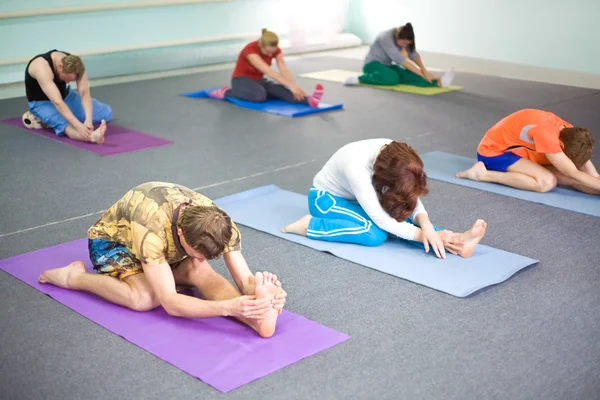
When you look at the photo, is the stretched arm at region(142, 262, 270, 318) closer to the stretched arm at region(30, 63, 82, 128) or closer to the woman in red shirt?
the stretched arm at region(30, 63, 82, 128)

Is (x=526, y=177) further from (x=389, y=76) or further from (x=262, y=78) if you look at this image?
(x=389, y=76)

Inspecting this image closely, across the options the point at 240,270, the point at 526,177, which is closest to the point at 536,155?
the point at 526,177

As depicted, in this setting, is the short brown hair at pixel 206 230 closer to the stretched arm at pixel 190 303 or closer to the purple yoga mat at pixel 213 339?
the stretched arm at pixel 190 303

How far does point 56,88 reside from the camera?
5312 millimetres

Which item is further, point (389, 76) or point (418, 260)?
point (389, 76)

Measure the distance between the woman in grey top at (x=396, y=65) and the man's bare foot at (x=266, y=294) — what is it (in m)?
5.28

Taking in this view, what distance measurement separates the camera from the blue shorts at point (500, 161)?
14.4 ft

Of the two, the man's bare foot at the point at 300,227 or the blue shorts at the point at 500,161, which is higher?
the blue shorts at the point at 500,161

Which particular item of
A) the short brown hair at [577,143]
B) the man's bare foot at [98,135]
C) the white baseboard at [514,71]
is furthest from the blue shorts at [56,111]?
the white baseboard at [514,71]

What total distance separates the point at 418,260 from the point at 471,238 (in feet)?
0.84

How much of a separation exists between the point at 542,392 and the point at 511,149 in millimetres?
2293

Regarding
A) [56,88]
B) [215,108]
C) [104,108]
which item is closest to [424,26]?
[215,108]

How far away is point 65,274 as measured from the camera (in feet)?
9.87

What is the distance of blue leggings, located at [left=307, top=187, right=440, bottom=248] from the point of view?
11.3ft
